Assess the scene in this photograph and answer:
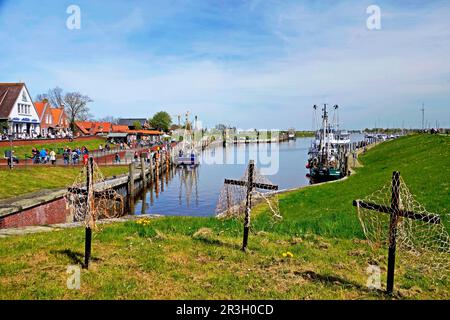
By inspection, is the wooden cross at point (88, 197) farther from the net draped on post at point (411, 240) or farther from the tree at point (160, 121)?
the tree at point (160, 121)

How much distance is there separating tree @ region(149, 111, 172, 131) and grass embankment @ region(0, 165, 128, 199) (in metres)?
107

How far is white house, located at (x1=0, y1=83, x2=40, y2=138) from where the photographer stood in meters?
53.3

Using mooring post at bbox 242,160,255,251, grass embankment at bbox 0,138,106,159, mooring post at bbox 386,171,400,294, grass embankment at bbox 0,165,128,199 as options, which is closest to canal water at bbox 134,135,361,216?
grass embankment at bbox 0,165,128,199

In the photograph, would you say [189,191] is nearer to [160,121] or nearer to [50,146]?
[50,146]

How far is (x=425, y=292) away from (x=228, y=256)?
14.3ft

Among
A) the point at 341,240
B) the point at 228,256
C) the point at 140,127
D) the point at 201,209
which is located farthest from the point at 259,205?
the point at 140,127

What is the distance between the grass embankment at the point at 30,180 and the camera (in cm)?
1936

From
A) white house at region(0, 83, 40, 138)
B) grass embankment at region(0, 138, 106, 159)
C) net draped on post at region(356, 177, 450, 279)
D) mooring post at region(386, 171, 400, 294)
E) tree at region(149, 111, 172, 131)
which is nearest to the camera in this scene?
mooring post at region(386, 171, 400, 294)

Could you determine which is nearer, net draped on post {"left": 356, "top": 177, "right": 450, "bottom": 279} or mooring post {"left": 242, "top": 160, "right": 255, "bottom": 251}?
net draped on post {"left": 356, "top": 177, "right": 450, "bottom": 279}

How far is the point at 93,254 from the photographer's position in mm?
8914

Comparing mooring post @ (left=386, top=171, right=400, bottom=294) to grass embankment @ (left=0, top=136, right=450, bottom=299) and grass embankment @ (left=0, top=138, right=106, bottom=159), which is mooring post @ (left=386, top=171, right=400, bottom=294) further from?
grass embankment @ (left=0, top=138, right=106, bottom=159)

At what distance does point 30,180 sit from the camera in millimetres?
22781

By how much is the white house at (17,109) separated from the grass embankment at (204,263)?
163 feet

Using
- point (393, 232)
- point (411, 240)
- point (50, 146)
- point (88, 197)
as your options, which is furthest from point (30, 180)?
point (50, 146)
